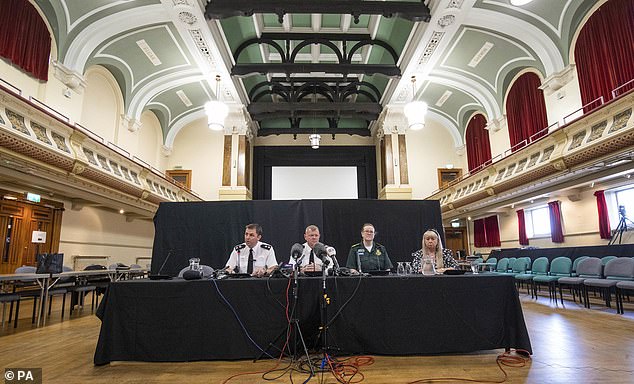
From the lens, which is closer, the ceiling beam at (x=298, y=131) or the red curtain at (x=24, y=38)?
the red curtain at (x=24, y=38)

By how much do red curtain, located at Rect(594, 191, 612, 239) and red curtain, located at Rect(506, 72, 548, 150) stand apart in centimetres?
213

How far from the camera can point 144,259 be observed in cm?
1341

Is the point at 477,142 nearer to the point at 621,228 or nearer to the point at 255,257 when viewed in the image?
the point at 621,228

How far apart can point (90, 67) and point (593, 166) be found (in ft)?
38.1

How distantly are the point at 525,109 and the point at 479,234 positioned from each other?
6037 millimetres

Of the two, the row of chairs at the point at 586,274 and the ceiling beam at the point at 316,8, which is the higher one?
the ceiling beam at the point at 316,8

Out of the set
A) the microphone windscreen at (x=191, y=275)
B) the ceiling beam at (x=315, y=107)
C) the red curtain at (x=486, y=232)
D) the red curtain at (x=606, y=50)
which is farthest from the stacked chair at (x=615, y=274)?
the ceiling beam at (x=315, y=107)

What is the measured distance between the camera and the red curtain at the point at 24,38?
6461 mm

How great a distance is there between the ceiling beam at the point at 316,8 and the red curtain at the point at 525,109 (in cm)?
399

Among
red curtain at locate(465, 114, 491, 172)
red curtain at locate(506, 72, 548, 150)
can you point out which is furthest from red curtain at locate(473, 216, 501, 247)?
red curtain at locate(506, 72, 548, 150)

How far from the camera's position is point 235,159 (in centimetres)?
1311

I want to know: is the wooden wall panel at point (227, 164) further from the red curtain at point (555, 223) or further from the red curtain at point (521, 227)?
the red curtain at point (555, 223)

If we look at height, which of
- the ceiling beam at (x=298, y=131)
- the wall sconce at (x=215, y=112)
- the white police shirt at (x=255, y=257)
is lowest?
the white police shirt at (x=255, y=257)

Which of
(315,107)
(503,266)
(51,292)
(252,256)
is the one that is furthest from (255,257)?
(315,107)
